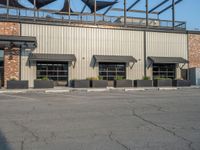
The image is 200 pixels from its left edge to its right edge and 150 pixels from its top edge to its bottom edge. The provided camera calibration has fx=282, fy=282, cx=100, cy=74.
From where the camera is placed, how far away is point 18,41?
2450 centimetres

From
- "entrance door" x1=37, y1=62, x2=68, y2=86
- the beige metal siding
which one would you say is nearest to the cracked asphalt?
"entrance door" x1=37, y1=62, x2=68, y2=86

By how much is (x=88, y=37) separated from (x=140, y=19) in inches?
557

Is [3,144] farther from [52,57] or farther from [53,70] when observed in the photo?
[53,70]

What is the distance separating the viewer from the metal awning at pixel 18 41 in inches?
950

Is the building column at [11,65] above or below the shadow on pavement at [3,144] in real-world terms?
above

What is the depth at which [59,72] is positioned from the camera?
2730 cm

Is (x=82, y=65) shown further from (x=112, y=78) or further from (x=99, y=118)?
(x=99, y=118)

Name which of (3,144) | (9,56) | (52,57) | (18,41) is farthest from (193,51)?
(3,144)

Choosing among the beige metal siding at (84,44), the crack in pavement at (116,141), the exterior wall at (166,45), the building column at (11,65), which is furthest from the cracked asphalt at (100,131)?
the exterior wall at (166,45)

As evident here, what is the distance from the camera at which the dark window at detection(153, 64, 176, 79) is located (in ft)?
99.3

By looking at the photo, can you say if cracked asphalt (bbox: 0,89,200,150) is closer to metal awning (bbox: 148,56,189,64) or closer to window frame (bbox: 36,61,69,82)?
window frame (bbox: 36,61,69,82)

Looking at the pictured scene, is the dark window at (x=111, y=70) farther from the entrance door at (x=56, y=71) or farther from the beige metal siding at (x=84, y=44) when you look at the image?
the entrance door at (x=56, y=71)

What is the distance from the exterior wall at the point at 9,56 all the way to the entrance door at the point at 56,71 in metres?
2.33

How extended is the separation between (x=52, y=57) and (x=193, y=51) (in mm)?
15887
